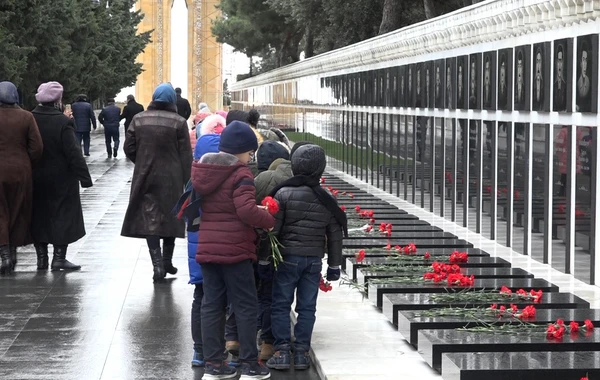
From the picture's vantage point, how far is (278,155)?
867 centimetres

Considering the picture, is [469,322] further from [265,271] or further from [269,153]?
[269,153]

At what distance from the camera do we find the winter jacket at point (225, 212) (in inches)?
292

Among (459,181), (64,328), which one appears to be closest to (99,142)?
(459,181)

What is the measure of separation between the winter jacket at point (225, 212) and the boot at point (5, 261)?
196 inches

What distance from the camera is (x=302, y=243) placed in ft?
25.9

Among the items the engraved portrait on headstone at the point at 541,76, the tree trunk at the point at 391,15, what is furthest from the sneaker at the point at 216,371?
the tree trunk at the point at 391,15

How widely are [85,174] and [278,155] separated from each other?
395cm

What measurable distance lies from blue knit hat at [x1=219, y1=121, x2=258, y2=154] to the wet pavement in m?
1.30

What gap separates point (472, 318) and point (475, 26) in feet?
25.3

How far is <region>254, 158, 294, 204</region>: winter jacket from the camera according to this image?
324 inches

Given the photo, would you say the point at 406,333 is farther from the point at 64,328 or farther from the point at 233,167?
the point at 64,328

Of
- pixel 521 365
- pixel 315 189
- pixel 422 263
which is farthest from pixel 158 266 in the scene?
pixel 521 365

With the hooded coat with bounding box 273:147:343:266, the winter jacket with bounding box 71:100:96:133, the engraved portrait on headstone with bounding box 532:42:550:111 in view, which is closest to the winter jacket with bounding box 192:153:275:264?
the hooded coat with bounding box 273:147:343:266

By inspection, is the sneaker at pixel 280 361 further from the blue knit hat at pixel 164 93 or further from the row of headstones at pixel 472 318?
the blue knit hat at pixel 164 93
